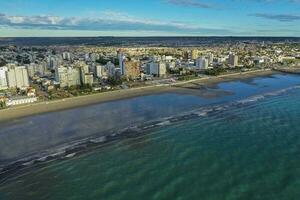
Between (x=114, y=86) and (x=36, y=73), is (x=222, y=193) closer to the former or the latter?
(x=114, y=86)

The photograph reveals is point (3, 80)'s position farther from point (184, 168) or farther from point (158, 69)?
point (184, 168)

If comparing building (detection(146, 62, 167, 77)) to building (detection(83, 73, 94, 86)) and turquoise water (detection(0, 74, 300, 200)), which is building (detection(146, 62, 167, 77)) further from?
turquoise water (detection(0, 74, 300, 200))

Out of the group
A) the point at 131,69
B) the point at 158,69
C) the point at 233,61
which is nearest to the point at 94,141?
the point at 131,69

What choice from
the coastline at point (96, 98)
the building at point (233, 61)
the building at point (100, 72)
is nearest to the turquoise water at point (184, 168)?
the coastline at point (96, 98)

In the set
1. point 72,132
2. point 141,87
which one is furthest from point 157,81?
point 72,132

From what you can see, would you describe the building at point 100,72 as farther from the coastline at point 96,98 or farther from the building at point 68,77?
the coastline at point 96,98

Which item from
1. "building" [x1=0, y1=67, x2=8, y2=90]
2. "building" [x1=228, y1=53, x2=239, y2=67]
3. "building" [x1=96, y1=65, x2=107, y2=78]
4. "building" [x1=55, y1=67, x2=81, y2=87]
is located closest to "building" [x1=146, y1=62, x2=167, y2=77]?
"building" [x1=96, y1=65, x2=107, y2=78]

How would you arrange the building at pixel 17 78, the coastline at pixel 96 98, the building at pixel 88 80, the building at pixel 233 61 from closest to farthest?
the coastline at pixel 96 98 → the building at pixel 17 78 → the building at pixel 88 80 → the building at pixel 233 61
